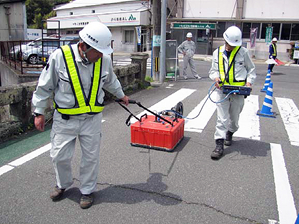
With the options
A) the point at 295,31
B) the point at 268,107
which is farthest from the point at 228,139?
the point at 295,31

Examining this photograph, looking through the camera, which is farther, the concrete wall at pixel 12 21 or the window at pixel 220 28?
the window at pixel 220 28

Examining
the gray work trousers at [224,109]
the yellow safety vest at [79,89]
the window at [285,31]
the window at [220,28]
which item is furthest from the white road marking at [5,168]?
the window at [285,31]

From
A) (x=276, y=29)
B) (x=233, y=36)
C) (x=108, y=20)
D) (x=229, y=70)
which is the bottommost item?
(x=229, y=70)

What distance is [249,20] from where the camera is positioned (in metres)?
27.9

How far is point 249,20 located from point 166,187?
90.8 feet

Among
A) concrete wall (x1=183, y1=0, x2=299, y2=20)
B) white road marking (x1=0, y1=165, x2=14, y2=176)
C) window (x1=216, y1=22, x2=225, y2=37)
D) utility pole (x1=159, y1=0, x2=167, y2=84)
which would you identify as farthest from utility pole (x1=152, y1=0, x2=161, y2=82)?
window (x1=216, y1=22, x2=225, y2=37)

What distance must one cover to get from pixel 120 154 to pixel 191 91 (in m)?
6.14

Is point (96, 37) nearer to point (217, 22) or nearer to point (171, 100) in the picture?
point (171, 100)

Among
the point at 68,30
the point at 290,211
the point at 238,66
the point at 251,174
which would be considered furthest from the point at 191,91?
the point at 68,30

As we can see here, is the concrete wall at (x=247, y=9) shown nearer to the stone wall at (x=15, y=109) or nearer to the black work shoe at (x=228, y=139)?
the black work shoe at (x=228, y=139)

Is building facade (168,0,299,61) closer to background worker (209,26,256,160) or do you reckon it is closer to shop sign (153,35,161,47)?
shop sign (153,35,161,47)

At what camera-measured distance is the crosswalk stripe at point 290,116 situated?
6.03 metres

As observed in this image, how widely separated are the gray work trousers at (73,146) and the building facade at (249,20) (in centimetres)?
2640

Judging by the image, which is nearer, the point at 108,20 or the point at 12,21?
the point at 12,21
